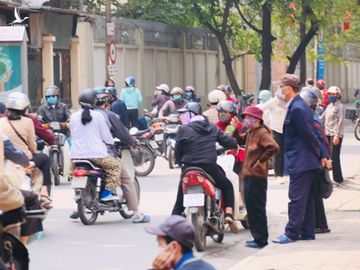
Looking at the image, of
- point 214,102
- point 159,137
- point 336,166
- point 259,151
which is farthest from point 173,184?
Answer: point 259,151

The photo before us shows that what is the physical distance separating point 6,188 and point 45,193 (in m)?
4.51

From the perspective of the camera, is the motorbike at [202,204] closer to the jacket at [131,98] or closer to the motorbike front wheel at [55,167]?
the motorbike front wheel at [55,167]

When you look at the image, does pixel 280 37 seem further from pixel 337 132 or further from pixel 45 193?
pixel 45 193

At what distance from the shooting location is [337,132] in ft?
70.2

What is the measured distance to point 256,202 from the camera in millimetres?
13703

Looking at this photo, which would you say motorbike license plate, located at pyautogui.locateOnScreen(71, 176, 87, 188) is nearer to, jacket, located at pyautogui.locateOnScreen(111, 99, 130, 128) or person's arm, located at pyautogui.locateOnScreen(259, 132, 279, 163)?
person's arm, located at pyautogui.locateOnScreen(259, 132, 279, 163)

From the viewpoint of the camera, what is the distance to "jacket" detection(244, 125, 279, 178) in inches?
533

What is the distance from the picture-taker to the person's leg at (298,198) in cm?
1369

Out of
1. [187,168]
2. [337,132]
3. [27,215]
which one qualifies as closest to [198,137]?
[187,168]

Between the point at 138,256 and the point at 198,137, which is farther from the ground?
the point at 198,137

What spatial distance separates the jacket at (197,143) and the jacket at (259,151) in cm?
44

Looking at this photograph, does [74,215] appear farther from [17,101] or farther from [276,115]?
[276,115]

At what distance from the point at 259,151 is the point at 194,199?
91cm

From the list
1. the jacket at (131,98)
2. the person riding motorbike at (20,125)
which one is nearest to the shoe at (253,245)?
the person riding motorbike at (20,125)
